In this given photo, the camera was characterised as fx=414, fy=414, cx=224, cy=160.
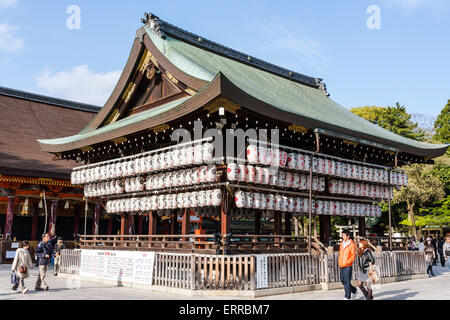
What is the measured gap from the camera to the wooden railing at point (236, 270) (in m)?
11.7

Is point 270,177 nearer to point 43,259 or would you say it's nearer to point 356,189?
point 356,189

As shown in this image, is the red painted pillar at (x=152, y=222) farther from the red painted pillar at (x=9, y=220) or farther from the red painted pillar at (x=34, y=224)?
the red painted pillar at (x=34, y=224)

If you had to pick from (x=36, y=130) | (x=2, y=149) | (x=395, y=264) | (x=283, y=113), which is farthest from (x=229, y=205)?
(x=36, y=130)

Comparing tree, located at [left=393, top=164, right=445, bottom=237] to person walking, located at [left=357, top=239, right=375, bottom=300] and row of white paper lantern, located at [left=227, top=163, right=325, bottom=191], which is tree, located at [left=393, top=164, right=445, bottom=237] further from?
person walking, located at [left=357, top=239, right=375, bottom=300]

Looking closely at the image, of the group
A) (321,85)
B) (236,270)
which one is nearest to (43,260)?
(236,270)

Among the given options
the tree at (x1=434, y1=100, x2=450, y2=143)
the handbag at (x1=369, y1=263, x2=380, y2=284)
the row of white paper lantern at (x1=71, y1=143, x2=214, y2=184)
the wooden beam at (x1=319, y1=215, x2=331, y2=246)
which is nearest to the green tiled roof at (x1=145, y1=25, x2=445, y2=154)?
the row of white paper lantern at (x1=71, y1=143, x2=214, y2=184)

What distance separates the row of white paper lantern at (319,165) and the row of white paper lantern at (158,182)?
5.20 feet

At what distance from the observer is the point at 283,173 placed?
1518cm

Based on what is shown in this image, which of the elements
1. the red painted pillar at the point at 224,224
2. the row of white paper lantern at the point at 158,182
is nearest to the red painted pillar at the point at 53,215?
the row of white paper lantern at the point at 158,182

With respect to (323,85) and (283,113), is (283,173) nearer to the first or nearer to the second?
(283,113)

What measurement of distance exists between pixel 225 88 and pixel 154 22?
8574mm

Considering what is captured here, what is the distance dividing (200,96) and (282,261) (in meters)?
5.59

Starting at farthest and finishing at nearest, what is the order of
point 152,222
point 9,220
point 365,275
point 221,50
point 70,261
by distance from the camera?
point 9,220 < point 221,50 < point 70,261 < point 152,222 < point 365,275

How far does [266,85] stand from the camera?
63.6 ft
